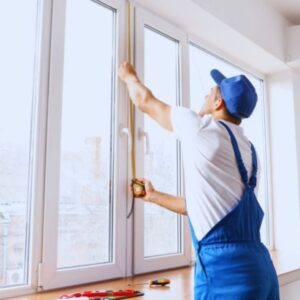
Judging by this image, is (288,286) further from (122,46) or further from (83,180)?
(122,46)

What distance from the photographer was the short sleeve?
142 cm

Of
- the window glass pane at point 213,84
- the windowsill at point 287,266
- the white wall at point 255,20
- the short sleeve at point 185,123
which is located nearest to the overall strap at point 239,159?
the short sleeve at point 185,123

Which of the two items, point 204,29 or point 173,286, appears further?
point 204,29

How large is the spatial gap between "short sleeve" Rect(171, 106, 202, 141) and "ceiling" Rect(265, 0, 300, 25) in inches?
82.1

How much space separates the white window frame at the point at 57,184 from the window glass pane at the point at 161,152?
23cm

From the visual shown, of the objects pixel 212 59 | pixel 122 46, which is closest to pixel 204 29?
pixel 212 59

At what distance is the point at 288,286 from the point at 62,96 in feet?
5.75

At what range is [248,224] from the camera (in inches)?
56.7

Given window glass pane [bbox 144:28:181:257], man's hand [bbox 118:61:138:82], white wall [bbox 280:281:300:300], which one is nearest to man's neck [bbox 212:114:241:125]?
man's hand [bbox 118:61:138:82]

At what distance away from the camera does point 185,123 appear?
1.44 metres

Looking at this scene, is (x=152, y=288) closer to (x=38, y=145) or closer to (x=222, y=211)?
(x=222, y=211)

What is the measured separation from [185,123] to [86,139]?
0.72m

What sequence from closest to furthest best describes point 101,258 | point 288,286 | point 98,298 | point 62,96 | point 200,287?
point 200,287 < point 98,298 < point 62,96 < point 101,258 < point 288,286

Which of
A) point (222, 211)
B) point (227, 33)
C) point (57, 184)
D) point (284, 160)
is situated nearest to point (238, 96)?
point (222, 211)
